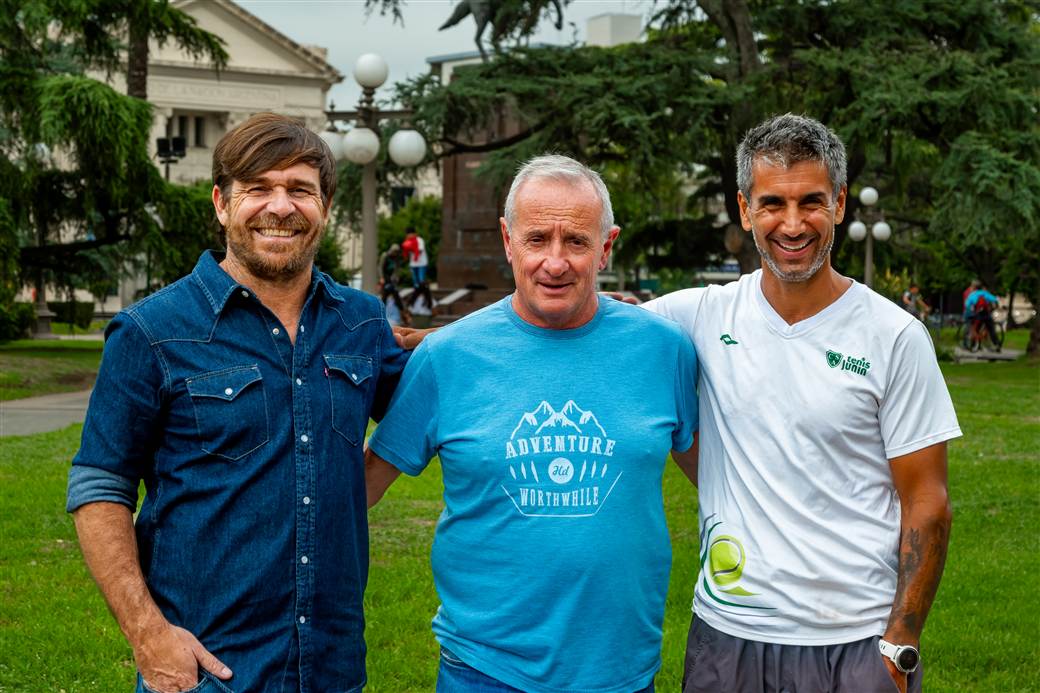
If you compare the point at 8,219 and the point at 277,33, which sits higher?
the point at 277,33

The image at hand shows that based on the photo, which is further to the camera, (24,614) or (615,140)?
(615,140)

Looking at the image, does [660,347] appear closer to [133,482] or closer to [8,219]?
[133,482]

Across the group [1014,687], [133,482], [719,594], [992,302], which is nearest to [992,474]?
[1014,687]

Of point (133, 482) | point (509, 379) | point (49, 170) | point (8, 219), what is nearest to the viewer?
point (133, 482)

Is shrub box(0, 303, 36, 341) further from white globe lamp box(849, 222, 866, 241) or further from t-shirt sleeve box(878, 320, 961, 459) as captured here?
t-shirt sleeve box(878, 320, 961, 459)

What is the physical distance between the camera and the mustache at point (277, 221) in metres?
2.91

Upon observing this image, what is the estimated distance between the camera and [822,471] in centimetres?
299

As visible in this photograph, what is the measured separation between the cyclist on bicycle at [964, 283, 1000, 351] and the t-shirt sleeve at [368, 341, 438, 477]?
29.0 meters

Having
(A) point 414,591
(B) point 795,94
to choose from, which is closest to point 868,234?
(B) point 795,94

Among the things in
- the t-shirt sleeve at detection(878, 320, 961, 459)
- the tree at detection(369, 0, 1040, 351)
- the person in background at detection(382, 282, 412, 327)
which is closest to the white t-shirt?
the t-shirt sleeve at detection(878, 320, 961, 459)

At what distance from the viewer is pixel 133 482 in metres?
2.84

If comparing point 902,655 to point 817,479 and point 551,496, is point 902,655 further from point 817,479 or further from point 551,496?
point 551,496

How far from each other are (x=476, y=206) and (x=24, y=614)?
21.7 metres

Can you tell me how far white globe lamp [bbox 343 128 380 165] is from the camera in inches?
536
